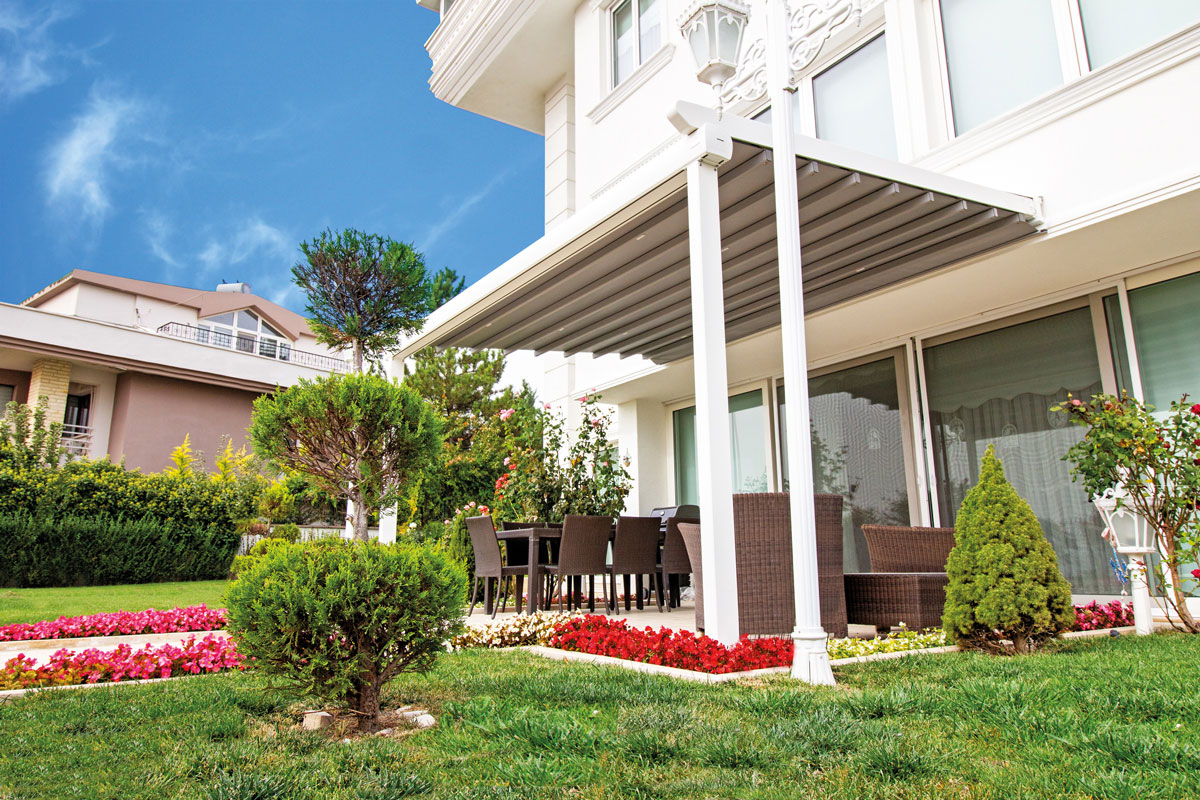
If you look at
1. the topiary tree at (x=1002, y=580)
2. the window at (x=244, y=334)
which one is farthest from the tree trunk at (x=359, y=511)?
the window at (x=244, y=334)

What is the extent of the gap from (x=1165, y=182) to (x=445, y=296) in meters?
16.3

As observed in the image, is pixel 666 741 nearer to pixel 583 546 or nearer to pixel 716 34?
pixel 716 34

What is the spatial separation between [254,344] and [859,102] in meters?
23.3

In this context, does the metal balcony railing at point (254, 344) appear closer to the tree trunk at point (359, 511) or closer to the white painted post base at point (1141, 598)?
the tree trunk at point (359, 511)

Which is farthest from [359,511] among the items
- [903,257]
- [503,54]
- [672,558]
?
[503,54]

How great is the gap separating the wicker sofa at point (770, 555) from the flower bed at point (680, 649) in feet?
0.59

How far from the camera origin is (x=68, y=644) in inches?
233

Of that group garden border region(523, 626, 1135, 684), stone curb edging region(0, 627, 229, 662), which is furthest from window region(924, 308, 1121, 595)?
stone curb edging region(0, 627, 229, 662)

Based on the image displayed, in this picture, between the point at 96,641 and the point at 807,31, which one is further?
the point at 96,641

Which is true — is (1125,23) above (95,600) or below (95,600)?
above

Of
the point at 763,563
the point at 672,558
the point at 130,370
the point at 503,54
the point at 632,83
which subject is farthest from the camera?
the point at 130,370

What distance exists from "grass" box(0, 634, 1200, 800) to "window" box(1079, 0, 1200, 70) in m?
4.45

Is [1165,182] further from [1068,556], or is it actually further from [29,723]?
[29,723]

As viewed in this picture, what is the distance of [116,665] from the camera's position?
4.19m
